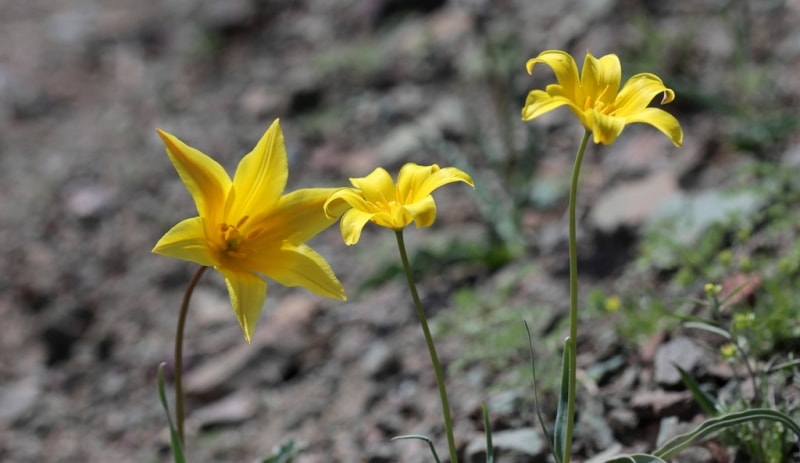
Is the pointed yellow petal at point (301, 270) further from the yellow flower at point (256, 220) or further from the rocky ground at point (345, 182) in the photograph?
the rocky ground at point (345, 182)

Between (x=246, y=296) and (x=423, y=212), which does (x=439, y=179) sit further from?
(x=246, y=296)

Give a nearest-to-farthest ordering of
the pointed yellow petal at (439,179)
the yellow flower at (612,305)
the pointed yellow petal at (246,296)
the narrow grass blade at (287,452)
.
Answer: the pointed yellow petal at (439,179) < the pointed yellow petal at (246,296) < the narrow grass blade at (287,452) < the yellow flower at (612,305)

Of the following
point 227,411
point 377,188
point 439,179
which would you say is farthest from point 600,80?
point 227,411

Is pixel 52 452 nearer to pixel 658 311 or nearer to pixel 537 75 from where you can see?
pixel 658 311

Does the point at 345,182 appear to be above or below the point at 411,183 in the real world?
below

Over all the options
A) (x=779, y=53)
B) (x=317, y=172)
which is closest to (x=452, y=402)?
(x=317, y=172)

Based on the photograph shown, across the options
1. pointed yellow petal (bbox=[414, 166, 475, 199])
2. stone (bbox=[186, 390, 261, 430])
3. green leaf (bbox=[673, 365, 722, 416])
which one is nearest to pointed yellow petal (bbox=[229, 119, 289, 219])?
pointed yellow petal (bbox=[414, 166, 475, 199])

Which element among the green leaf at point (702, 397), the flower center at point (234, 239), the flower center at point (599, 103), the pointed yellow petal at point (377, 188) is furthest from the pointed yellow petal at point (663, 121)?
the flower center at point (234, 239)

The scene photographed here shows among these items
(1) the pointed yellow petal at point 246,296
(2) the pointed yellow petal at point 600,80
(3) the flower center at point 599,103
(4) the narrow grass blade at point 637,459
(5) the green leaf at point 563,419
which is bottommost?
(4) the narrow grass blade at point 637,459
